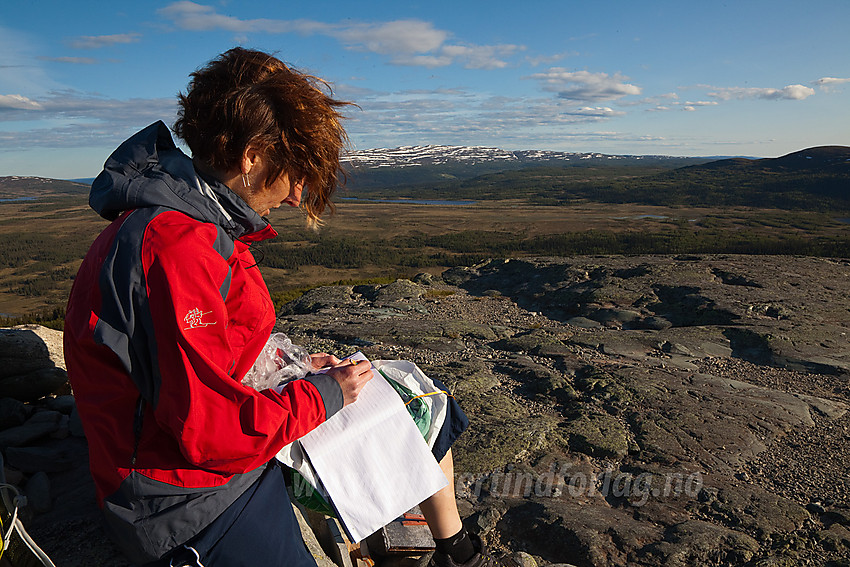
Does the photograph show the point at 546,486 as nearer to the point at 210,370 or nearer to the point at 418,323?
the point at 210,370

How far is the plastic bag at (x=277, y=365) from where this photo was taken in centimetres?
226

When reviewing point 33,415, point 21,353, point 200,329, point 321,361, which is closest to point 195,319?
point 200,329

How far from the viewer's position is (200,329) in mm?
1602

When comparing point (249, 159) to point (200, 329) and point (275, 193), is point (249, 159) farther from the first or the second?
point (200, 329)

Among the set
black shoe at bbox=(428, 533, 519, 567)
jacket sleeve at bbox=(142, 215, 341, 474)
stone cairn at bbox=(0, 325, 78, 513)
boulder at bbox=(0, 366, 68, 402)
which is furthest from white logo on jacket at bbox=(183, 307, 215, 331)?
boulder at bbox=(0, 366, 68, 402)

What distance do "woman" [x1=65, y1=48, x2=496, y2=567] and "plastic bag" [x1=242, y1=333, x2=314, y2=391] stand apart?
30 centimetres

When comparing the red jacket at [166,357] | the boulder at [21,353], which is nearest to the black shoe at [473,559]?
the red jacket at [166,357]

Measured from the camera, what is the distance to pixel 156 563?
1.86 metres

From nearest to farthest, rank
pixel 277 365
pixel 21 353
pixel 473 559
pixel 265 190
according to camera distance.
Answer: pixel 265 190
pixel 277 365
pixel 473 559
pixel 21 353

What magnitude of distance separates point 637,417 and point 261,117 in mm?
4912

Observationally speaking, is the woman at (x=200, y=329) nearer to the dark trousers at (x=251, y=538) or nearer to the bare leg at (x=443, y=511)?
the dark trousers at (x=251, y=538)

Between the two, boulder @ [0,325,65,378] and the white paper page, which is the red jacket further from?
boulder @ [0,325,65,378]

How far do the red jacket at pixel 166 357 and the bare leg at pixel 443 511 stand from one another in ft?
2.83

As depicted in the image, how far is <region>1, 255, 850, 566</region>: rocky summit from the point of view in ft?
11.6
